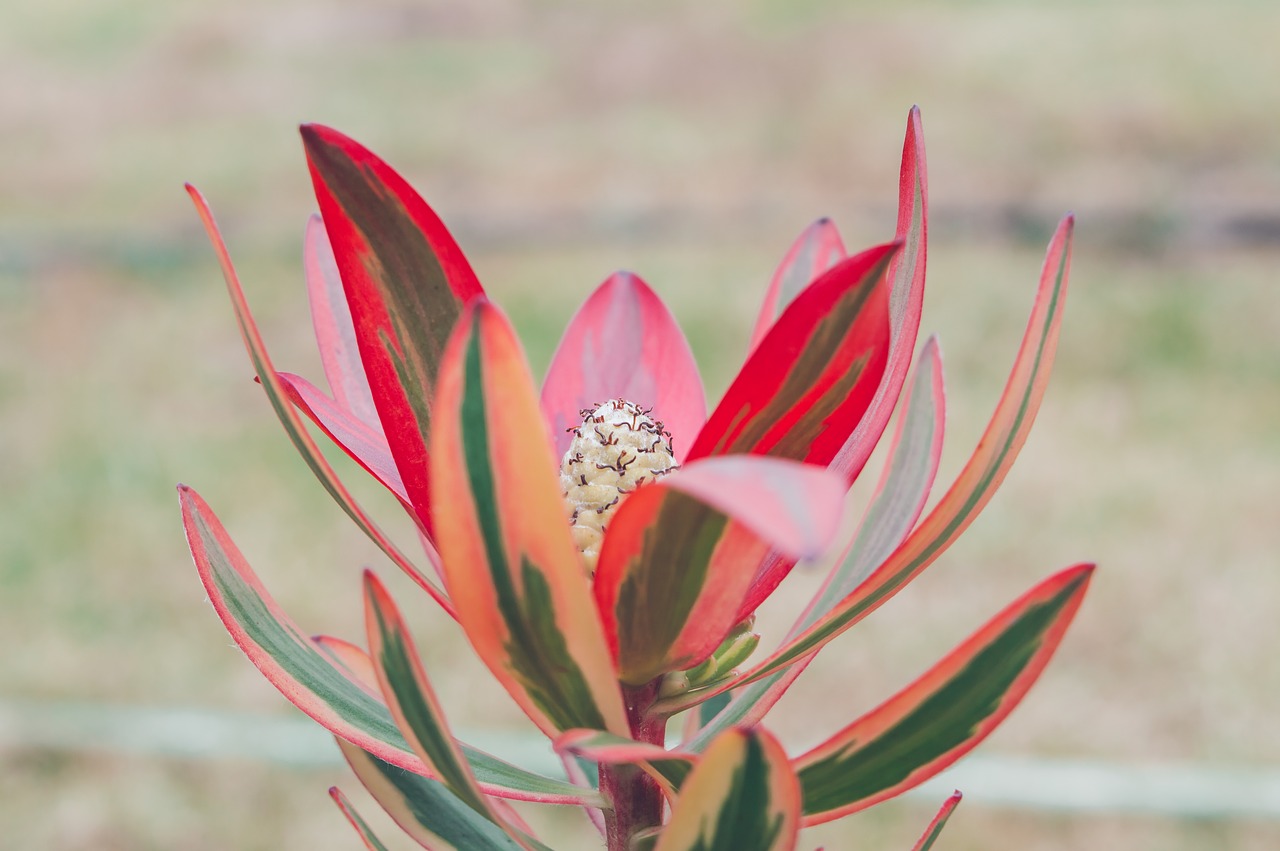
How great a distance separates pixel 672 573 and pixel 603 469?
61 millimetres

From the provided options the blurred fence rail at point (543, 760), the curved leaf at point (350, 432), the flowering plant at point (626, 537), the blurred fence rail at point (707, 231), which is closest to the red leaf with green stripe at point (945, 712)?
the flowering plant at point (626, 537)

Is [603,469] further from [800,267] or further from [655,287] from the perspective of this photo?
[655,287]

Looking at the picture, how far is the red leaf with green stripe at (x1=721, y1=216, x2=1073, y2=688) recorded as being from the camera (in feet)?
0.83

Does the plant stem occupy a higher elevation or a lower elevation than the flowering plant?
lower

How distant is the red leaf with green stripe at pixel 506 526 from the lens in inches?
7.8

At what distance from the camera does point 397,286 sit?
0.28m

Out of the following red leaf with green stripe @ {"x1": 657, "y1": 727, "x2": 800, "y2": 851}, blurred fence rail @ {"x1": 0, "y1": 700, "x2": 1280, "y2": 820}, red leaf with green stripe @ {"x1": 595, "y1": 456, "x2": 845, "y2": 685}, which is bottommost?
blurred fence rail @ {"x1": 0, "y1": 700, "x2": 1280, "y2": 820}

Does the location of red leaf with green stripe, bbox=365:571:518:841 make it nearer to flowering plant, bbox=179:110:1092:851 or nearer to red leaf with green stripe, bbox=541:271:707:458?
flowering plant, bbox=179:110:1092:851

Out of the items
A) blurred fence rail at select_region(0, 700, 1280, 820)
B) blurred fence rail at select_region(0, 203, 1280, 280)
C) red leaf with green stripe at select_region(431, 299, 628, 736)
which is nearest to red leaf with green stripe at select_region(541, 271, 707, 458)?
red leaf with green stripe at select_region(431, 299, 628, 736)

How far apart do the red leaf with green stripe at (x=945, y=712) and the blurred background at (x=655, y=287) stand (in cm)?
135

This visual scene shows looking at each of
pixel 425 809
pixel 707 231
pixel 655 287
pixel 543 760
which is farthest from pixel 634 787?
pixel 707 231

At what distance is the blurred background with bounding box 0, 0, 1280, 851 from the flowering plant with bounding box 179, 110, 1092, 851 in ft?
4.35

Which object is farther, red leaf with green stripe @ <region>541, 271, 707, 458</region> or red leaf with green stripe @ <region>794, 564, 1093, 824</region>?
red leaf with green stripe @ <region>541, 271, 707, 458</region>

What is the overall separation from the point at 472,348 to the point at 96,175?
427 cm
